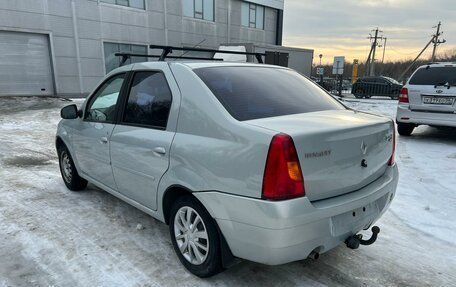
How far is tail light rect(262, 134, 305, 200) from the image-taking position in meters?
2.19

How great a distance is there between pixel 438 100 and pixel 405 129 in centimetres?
135

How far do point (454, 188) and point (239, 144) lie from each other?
165 inches

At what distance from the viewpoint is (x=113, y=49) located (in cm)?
2105

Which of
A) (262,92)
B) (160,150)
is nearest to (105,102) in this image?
(160,150)

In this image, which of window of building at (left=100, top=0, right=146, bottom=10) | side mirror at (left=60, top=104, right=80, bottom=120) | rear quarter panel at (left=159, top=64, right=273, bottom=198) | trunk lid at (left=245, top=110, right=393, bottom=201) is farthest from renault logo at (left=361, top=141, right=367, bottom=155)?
window of building at (left=100, top=0, right=146, bottom=10)

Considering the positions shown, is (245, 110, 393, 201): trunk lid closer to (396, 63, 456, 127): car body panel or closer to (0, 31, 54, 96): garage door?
(396, 63, 456, 127): car body panel

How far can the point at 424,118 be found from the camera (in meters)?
8.12

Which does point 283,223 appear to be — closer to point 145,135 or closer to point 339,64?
point 145,135

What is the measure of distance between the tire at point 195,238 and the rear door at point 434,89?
7.21 m

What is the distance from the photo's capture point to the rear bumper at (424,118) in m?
7.78

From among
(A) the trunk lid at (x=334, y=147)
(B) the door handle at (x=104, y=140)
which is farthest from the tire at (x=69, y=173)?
(A) the trunk lid at (x=334, y=147)

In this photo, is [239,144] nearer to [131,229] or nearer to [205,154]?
[205,154]

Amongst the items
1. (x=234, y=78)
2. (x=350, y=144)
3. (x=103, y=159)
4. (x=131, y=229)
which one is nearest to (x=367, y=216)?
(x=350, y=144)

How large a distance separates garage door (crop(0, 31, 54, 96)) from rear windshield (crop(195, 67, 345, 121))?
18158mm
